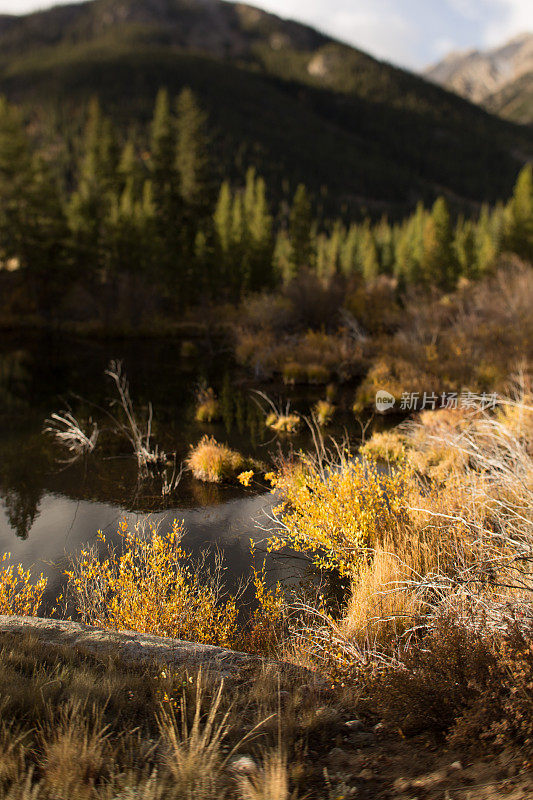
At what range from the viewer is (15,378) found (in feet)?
65.4

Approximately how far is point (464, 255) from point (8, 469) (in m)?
54.9

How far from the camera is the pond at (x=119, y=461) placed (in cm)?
809

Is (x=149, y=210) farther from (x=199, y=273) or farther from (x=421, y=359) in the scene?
(x=421, y=359)

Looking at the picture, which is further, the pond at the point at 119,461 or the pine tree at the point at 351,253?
the pine tree at the point at 351,253

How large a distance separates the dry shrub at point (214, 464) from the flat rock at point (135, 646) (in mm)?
5465

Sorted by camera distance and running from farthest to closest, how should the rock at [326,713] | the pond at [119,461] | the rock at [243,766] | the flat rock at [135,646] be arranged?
the pond at [119,461], the flat rock at [135,646], the rock at [326,713], the rock at [243,766]

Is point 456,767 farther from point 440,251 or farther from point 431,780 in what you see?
point 440,251

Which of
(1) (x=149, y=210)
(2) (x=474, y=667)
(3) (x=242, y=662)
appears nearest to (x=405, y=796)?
(2) (x=474, y=667)

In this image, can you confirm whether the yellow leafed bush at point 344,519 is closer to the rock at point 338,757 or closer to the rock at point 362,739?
the rock at point 362,739

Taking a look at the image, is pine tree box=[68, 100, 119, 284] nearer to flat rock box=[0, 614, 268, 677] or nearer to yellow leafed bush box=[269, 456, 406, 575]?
yellow leafed bush box=[269, 456, 406, 575]

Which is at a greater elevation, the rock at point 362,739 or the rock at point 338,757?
the rock at point 338,757

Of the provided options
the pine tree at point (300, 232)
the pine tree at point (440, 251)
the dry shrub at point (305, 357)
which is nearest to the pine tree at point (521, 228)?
the pine tree at point (440, 251)

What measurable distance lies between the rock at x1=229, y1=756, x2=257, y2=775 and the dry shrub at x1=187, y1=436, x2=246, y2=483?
7445mm

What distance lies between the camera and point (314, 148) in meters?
173
